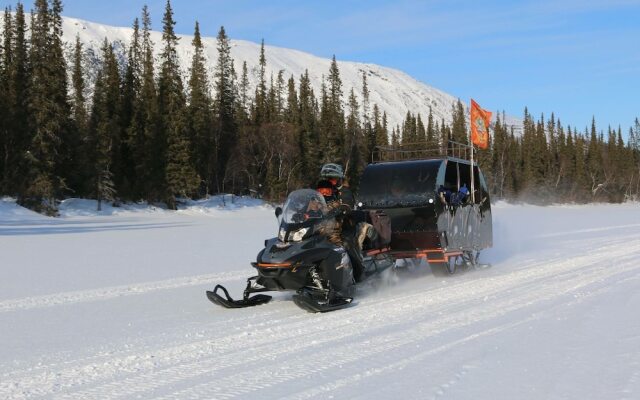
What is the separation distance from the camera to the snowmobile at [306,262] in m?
7.32

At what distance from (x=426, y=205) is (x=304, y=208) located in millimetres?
3450

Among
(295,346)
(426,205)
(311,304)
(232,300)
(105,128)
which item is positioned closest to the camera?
(295,346)

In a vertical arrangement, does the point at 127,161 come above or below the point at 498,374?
above

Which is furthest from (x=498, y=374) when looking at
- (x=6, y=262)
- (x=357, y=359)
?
(x=6, y=262)

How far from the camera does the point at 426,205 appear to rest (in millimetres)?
10617

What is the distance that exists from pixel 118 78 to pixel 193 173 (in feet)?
39.7

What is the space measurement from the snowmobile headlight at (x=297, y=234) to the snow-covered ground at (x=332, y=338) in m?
0.90

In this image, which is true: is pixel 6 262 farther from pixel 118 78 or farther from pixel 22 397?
pixel 118 78

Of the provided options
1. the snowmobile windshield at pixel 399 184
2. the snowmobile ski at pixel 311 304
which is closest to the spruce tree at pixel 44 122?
the snowmobile windshield at pixel 399 184

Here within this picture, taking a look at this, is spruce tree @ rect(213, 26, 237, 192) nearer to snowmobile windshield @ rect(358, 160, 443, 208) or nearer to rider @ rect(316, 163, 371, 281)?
snowmobile windshield @ rect(358, 160, 443, 208)

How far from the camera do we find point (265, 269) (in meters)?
7.40

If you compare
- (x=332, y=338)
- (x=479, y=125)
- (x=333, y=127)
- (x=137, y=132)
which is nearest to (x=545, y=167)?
(x=333, y=127)

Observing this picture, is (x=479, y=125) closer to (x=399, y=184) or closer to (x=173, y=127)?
(x=399, y=184)

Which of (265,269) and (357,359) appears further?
(265,269)
